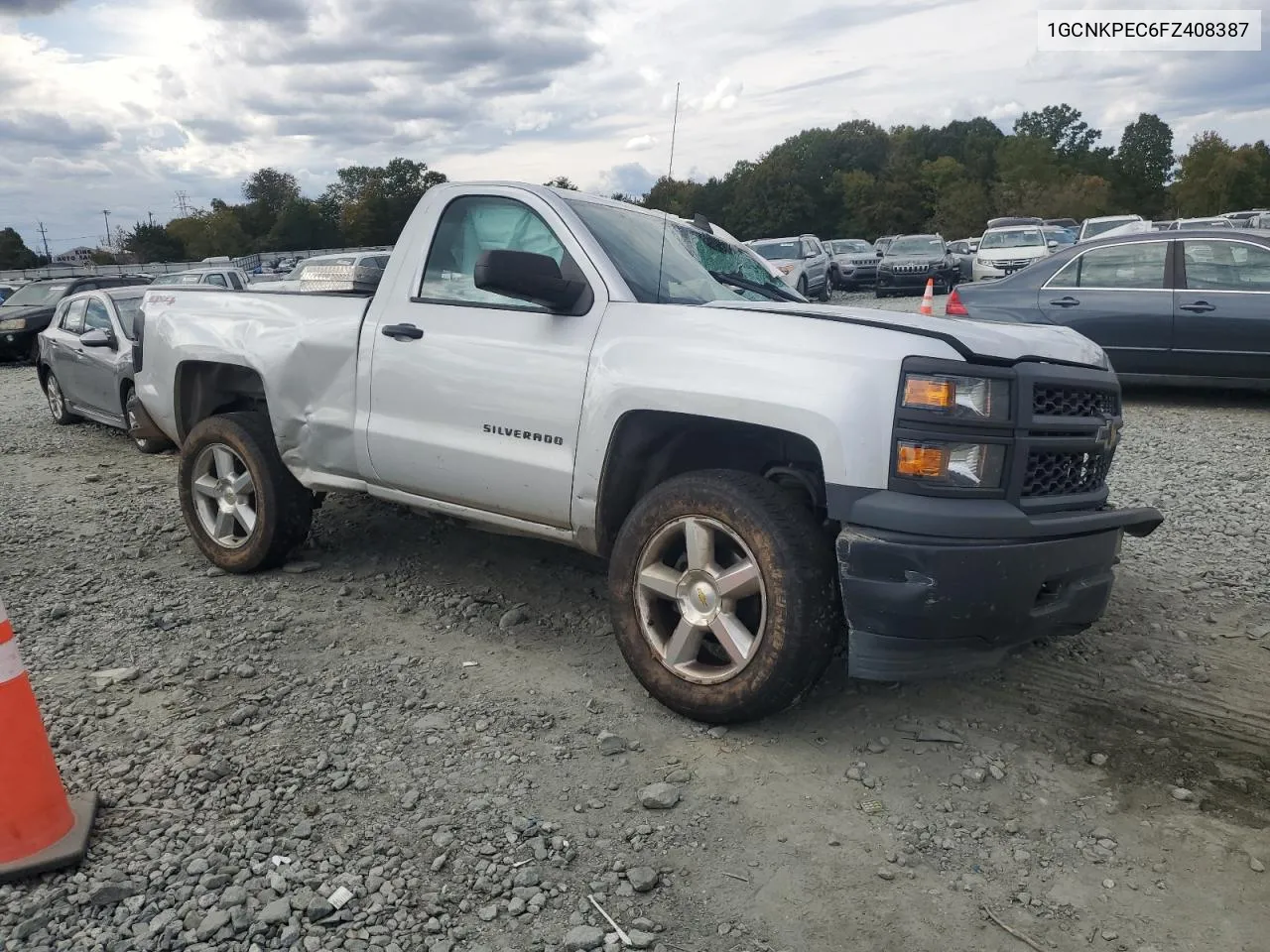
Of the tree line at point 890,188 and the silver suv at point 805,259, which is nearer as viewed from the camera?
the silver suv at point 805,259

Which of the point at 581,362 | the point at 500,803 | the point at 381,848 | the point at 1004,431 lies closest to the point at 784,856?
the point at 500,803

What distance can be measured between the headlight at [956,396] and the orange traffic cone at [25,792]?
2.68 meters

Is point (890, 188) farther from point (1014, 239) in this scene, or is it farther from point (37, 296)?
point (37, 296)

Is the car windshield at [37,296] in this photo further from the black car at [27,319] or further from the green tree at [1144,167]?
the green tree at [1144,167]

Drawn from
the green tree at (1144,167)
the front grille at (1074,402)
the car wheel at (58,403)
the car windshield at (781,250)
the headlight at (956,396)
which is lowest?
the car wheel at (58,403)

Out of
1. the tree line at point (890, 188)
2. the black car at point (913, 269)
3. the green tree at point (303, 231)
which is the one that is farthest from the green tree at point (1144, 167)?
the black car at point (913, 269)

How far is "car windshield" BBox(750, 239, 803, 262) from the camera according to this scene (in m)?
22.8

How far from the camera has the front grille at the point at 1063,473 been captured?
3311mm

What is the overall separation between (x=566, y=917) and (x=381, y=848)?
0.62m

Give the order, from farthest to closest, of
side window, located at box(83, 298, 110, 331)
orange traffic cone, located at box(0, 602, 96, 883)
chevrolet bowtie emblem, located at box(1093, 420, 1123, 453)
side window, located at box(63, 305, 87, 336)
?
1. side window, located at box(63, 305, 87, 336)
2. side window, located at box(83, 298, 110, 331)
3. chevrolet bowtie emblem, located at box(1093, 420, 1123, 453)
4. orange traffic cone, located at box(0, 602, 96, 883)

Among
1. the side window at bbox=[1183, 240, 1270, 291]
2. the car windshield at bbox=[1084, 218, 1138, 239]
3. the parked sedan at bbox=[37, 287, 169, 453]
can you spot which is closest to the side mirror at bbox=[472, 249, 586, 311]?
the parked sedan at bbox=[37, 287, 169, 453]

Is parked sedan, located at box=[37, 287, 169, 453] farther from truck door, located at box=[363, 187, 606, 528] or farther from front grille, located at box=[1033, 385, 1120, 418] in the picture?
front grille, located at box=[1033, 385, 1120, 418]

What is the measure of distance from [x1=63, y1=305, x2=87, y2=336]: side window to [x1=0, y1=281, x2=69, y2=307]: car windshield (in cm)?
935

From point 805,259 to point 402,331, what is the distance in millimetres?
19966
